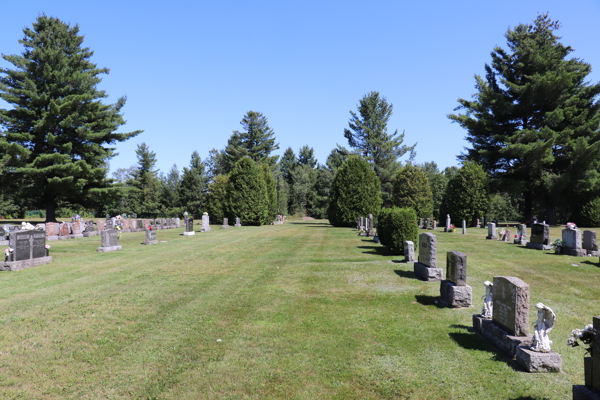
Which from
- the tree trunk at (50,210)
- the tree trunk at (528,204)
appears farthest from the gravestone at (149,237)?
the tree trunk at (528,204)

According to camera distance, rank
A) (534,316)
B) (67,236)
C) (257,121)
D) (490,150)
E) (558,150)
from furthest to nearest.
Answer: (257,121) < (490,150) < (558,150) < (67,236) < (534,316)

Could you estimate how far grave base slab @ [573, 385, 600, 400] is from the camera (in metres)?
3.94

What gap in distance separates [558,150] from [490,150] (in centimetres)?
584

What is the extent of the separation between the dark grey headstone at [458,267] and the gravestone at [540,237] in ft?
41.0

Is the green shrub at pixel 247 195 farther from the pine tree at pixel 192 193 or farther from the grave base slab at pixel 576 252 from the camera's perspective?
the grave base slab at pixel 576 252

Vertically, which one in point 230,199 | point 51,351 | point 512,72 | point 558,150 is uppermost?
point 512,72

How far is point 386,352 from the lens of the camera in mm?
5941

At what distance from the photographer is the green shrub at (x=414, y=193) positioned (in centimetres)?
4109

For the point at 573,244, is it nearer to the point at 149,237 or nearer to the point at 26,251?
the point at 149,237

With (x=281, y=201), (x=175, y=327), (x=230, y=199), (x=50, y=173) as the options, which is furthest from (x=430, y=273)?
(x=281, y=201)

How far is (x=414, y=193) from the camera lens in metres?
41.5

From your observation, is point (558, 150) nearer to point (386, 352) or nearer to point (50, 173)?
point (386, 352)

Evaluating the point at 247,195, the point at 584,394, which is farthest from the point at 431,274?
the point at 247,195

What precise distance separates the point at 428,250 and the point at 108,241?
1447 centimetres
